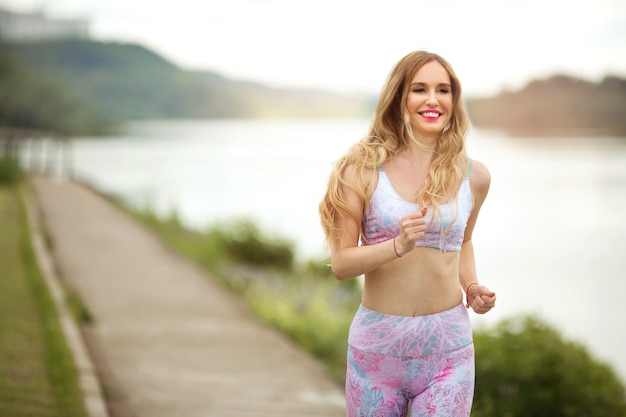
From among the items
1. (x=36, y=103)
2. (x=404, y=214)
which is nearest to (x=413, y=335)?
(x=404, y=214)

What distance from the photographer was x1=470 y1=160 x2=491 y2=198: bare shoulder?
3.10m

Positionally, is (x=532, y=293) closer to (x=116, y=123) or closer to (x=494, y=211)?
(x=494, y=211)

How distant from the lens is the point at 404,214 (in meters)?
2.92

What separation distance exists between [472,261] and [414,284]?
1.18 ft

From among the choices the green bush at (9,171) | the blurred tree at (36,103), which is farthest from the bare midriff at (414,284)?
the blurred tree at (36,103)

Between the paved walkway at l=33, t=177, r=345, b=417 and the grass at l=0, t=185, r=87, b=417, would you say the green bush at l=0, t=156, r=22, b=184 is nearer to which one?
the paved walkway at l=33, t=177, r=345, b=417

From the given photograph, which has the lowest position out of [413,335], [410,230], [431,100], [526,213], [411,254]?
[526,213]

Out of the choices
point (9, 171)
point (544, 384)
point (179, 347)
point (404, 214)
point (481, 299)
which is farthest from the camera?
point (9, 171)

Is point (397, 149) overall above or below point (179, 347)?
above

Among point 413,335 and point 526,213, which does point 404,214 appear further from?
point 526,213

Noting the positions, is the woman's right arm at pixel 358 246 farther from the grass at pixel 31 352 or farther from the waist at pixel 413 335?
the grass at pixel 31 352

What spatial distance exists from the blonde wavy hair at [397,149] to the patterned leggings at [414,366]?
0.37 m

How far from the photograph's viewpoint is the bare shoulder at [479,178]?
3.10 metres

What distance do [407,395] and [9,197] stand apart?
17271 mm
